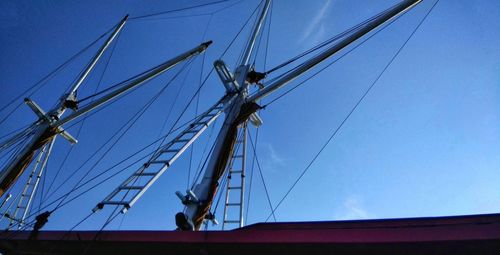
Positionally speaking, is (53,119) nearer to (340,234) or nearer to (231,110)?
(231,110)

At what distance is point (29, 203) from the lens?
679 inches

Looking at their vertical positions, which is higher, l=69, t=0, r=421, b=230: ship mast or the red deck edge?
l=69, t=0, r=421, b=230: ship mast

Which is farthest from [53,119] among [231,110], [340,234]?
[340,234]

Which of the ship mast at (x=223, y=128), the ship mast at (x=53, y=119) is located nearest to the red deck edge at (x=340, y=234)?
the ship mast at (x=223, y=128)

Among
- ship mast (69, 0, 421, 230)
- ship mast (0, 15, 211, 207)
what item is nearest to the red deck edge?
ship mast (69, 0, 421, 230)

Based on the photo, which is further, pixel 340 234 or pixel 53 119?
pixel 53 119

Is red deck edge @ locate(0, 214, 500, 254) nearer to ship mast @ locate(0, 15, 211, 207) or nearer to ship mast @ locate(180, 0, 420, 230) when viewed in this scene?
ship mast @ locate(180, 0, 420, 230)

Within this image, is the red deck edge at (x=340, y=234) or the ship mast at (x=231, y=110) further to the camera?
the ship mast at (x=231, y=110)

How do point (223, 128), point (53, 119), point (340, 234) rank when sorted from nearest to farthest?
point (340, 234), point (223, 128), point (53, 119)

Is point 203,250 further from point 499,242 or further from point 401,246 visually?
point 499,242

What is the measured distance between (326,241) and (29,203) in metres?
19.0

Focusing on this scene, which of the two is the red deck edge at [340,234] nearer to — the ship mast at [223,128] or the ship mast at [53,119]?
the ship mast at [223,128]

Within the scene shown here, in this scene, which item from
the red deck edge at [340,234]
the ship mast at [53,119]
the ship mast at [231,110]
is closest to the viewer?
the red deck edge at [340,234]

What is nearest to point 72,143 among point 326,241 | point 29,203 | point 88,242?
point 29,203
